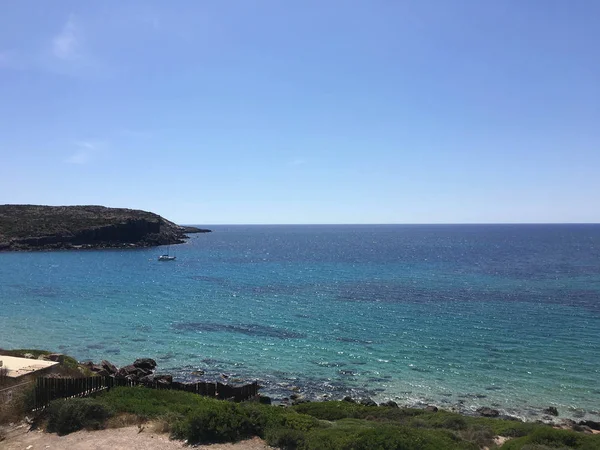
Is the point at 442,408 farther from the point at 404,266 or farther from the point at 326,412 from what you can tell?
the point at 404,266

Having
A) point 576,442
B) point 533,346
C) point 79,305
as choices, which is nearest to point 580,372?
point 533,346

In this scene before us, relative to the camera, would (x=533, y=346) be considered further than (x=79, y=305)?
No

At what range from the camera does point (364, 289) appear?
6681cm

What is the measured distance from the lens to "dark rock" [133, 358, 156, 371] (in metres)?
31.7

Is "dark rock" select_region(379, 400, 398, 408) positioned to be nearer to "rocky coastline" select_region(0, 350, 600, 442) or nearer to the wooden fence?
"rocky coastline" select_region(0, 350, 600, 442)

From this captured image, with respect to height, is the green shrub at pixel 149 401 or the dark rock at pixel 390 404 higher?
the green shrub at pixel 149 401

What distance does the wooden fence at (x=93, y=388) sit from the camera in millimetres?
17188

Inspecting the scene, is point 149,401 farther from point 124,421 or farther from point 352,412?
point 352,412

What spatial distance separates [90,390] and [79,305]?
3952cm

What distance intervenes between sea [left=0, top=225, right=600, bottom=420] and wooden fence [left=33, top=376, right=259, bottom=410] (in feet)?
14.9

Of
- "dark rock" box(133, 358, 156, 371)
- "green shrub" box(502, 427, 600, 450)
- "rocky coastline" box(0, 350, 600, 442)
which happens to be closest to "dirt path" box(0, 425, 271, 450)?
"rocky coastline" box(0, 350, 600, 442)

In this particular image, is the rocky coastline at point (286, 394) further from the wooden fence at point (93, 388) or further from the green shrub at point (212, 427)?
the green shrub at point (212, 427)

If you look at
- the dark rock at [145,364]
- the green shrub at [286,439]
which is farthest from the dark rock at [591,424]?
the dark rock at [145,364]

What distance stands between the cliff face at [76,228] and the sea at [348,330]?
174 feet
